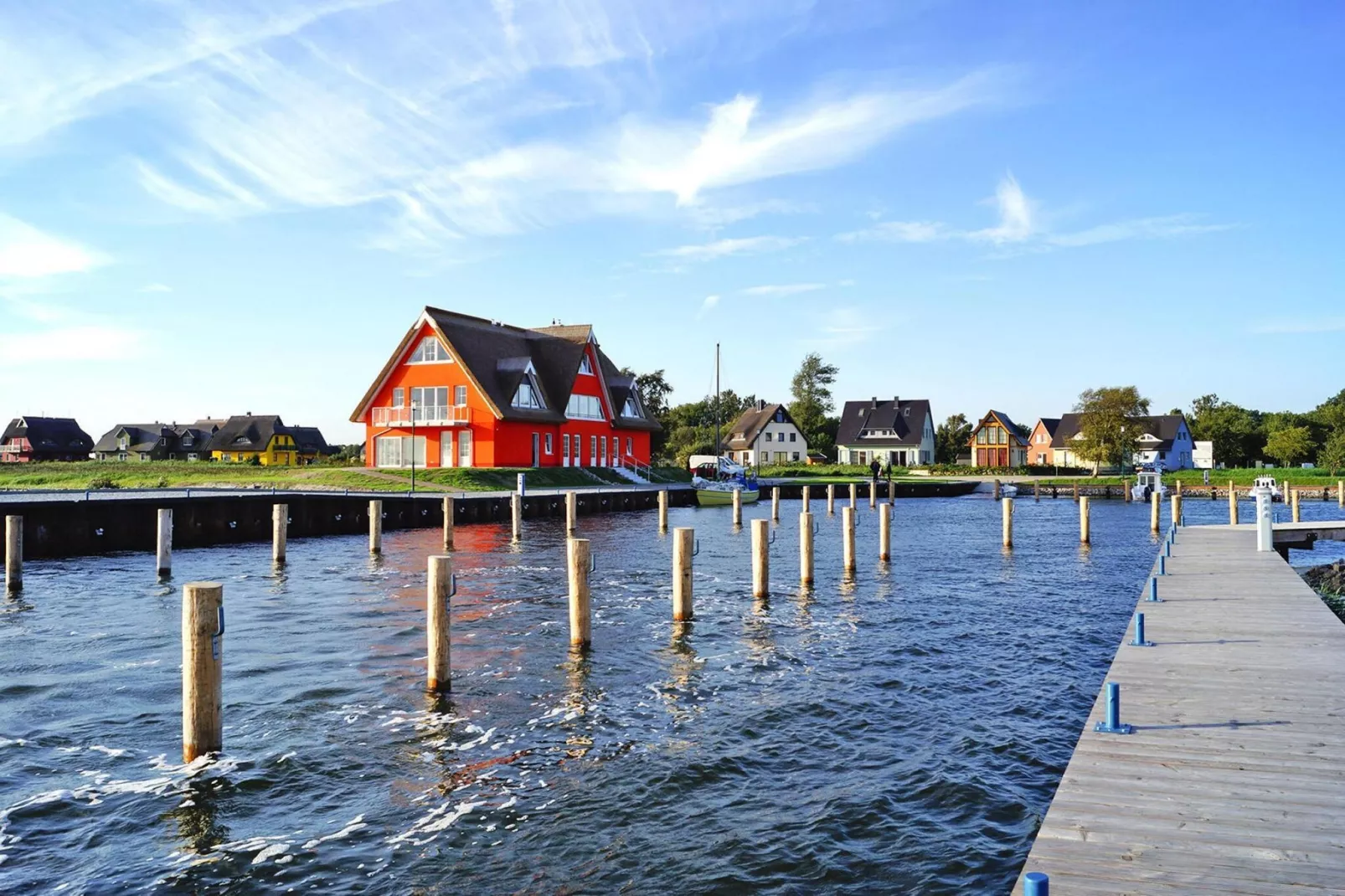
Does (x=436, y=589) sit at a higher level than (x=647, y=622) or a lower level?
higher

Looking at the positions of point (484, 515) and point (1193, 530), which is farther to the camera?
point (484, 515)

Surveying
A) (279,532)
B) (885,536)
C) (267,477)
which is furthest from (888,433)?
(279,532)

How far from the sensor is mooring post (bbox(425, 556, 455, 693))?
40.3 feet

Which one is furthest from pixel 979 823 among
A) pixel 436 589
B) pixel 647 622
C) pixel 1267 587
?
pixel 1267 587

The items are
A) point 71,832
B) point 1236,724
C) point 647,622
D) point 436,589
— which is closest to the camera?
point 71,832

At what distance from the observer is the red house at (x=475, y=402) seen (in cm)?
5491

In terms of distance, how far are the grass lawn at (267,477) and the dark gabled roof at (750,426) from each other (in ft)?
155

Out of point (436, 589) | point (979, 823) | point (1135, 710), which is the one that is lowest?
point (979, 823)

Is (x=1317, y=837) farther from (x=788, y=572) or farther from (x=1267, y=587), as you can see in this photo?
(x=788, y=572)

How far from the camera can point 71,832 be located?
8.25 m

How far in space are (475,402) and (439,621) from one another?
143 ft

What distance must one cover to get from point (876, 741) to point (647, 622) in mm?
7759

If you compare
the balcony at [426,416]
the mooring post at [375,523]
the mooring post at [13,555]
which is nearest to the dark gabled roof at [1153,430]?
the balcony at [426,416]

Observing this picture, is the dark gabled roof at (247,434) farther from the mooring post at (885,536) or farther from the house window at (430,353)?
the mooring post at (885,536)
